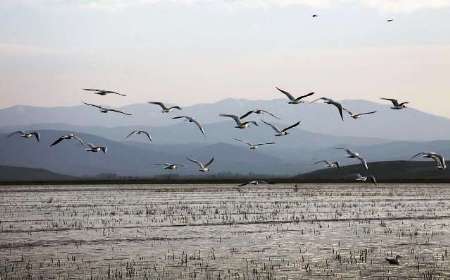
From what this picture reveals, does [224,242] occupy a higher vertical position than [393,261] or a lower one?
higher

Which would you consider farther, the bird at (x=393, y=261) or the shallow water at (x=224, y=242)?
the bird at (x=393, y=261)

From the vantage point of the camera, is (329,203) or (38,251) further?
(329,203)

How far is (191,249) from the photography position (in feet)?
117

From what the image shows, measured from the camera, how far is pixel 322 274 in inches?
1132

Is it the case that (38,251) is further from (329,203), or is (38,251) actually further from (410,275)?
(329,203)

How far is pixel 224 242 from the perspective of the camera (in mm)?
38281

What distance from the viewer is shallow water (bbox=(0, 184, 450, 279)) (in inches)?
1162

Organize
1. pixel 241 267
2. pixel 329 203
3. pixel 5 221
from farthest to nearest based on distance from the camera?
pixel 329 203 → pixel 5 221 → pixel 241 267

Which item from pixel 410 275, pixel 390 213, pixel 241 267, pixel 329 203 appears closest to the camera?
pixel 410 275

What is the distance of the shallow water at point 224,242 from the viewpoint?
96.8 ft

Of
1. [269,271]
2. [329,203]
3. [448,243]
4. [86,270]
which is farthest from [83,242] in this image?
[329,203]

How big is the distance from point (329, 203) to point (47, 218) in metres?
24.9

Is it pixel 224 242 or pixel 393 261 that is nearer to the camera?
pixel 393 261

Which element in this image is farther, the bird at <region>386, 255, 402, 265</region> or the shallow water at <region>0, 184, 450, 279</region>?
the bird at <region>386, 255, 402, 265</region>
